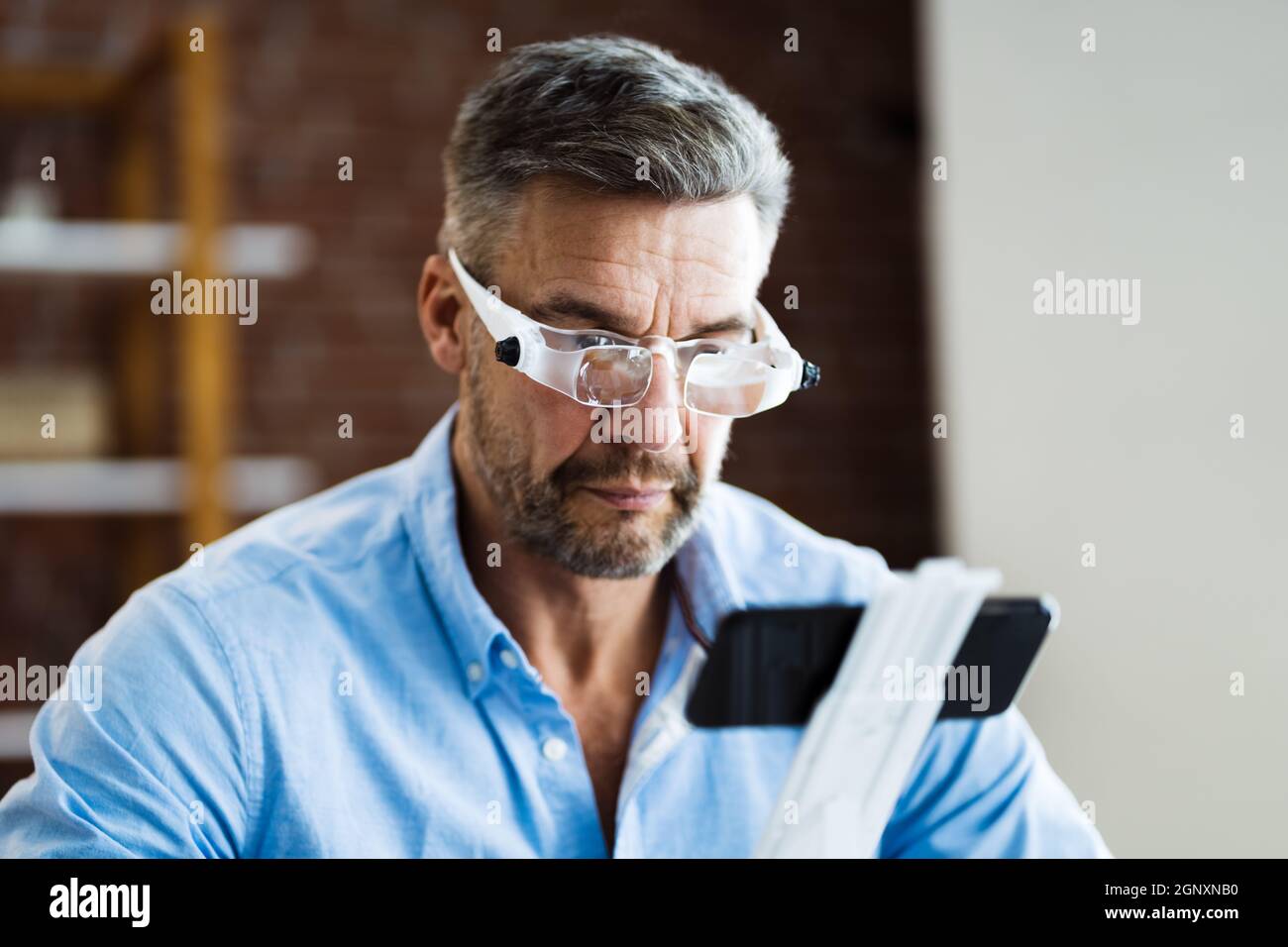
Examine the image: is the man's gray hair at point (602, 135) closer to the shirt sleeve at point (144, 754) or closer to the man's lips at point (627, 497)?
the man's lips at point (627, 497)

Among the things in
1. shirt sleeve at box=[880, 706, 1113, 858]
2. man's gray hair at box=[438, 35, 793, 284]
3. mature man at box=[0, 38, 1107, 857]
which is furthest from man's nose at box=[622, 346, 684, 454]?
shirt sleeve at box=[880, 706, 1113, 858]

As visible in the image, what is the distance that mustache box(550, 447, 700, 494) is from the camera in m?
0.97

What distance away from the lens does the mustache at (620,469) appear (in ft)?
3.17

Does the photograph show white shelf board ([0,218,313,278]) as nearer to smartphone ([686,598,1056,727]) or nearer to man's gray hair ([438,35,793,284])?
man's gray hair ([438,35,793,284])

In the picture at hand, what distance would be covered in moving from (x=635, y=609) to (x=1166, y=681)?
3.35 feet

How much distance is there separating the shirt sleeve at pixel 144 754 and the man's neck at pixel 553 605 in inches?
9.5

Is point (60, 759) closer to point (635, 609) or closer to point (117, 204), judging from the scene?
point (635, 609)

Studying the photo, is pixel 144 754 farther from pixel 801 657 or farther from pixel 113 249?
pixel 113 249

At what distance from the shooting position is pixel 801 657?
0.89 meters

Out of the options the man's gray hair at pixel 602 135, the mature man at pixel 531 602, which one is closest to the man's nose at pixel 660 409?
the mature man at pixel 531 602

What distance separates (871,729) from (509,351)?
0.35 m

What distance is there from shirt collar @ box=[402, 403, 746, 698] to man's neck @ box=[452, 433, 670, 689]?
0.02 m

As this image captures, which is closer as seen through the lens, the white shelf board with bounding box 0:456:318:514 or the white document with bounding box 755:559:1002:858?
the white document with bounding box 755:559:1002:858
